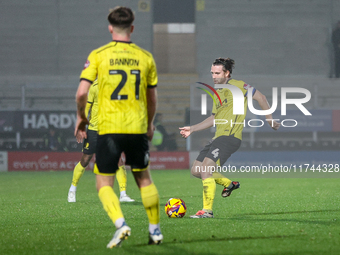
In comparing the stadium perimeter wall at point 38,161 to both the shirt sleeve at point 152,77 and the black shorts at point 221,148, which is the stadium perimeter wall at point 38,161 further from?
the shirt sleeve at point 152,77

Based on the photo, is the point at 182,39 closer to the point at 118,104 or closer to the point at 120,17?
the point at 120,17

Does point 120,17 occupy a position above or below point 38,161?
above

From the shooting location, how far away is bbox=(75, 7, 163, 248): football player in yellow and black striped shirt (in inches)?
159

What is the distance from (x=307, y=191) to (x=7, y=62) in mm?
19800

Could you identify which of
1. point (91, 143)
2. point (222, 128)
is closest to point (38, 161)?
point (91, 143)

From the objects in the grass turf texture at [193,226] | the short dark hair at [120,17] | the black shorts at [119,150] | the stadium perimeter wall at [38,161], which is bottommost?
the stadium perimeter wall at [38,161]

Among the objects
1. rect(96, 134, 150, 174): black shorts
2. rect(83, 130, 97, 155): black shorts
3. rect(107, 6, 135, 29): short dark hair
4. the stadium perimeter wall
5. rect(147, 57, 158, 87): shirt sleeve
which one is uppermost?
rect(107, 6, 135, 29): short dark hair

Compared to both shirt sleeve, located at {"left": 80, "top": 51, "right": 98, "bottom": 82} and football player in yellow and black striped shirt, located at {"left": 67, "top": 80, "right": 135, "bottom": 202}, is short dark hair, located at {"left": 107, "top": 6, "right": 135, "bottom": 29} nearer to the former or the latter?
shirt sleeve, located at {"left": 80, "top": 51, "right": 98, "bottom": 82}

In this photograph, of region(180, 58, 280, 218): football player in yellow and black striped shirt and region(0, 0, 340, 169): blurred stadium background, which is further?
region(0, 0, 340, 169): blurred stadium background

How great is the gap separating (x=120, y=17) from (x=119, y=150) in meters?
1.11

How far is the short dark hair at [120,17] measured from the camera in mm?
4070

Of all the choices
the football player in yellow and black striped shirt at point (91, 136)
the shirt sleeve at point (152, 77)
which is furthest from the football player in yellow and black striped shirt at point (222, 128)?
the shirt sleeve at point (152, 77)

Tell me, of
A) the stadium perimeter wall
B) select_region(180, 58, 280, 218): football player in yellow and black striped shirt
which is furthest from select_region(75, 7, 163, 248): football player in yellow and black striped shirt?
the stadium perimeter wall

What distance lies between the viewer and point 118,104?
13.3 feet
